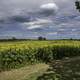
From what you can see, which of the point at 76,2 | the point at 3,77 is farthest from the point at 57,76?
the point at 76,2

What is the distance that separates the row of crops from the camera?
2015 centimetres

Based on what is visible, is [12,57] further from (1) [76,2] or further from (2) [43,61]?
(1) [76,2]

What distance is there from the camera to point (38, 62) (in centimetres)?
2327

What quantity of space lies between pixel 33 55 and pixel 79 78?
7.84 meters

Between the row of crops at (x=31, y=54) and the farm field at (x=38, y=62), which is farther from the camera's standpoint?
the row of crops at (x=31, y=54)

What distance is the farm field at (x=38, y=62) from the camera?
55.7ft

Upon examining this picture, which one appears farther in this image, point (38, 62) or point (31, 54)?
point (38, 62)

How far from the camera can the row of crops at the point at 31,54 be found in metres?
20.2

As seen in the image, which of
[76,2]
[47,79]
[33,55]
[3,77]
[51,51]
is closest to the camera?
[47,79]

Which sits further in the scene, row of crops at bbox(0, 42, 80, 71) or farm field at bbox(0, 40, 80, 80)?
row of crops at bbox(0, 42, 80, 71)

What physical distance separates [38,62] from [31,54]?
3.53 ft

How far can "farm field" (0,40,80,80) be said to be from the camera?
17.0m

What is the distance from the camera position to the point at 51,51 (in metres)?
25.3

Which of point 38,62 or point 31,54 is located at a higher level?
point 31,54
